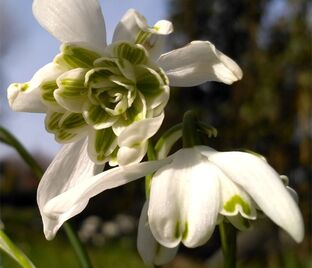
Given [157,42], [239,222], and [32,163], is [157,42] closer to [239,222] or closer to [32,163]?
[239,222]

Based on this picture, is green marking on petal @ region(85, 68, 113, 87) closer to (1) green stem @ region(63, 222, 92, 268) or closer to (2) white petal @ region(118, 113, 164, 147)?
(2) white petal @ region(118, 113, 164, 147)

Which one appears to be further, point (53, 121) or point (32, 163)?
point (32, 163)

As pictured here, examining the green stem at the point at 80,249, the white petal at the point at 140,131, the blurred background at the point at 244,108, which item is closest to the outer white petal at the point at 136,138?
the white petal at the point at 140,131

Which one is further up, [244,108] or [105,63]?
[105,63]

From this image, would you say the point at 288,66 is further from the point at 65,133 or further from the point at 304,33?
the point at 65,133

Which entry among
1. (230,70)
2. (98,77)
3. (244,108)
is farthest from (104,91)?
(244,108)

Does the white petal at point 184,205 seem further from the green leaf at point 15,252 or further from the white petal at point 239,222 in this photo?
the green leaf at point 15,252
